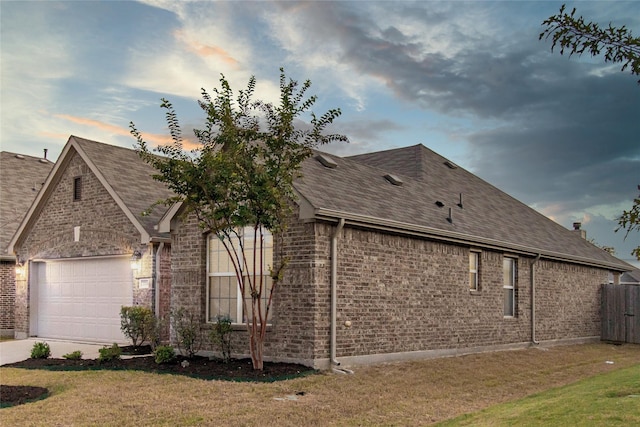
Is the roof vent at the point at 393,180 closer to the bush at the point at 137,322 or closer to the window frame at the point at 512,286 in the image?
the window frame at the point at 512,286

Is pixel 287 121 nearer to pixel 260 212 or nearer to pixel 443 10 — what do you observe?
pixel 260 212

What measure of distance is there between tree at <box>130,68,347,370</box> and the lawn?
2180mm

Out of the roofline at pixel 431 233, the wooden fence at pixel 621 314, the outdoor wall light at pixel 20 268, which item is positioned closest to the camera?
the roofline at pixel 431 233

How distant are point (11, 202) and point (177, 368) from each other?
15.3 m

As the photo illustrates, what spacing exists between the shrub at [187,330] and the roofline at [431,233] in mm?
4230

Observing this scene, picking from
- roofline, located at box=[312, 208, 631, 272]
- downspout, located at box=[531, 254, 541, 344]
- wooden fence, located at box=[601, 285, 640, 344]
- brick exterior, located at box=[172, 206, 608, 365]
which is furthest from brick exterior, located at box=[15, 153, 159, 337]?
wooden fence, located at box=[601, 285, 640, 344]

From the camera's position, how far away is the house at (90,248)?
59.4ft

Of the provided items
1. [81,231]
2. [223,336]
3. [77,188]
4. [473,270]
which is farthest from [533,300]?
[77,188]

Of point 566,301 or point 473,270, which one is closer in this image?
point 473,270

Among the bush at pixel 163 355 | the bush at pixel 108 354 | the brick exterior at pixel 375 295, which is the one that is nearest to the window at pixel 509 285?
the brick exterior at pixel 375 295

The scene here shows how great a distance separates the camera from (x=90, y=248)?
1966 cm

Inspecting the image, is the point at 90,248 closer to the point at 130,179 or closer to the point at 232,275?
the point at 130,179

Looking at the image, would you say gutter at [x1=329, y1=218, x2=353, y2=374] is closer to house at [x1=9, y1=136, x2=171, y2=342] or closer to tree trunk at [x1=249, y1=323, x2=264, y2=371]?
tree trunk at [x1=249, y1=323, x2=264, y2=371]

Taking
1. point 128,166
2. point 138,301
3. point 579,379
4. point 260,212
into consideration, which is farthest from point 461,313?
point 128,166
